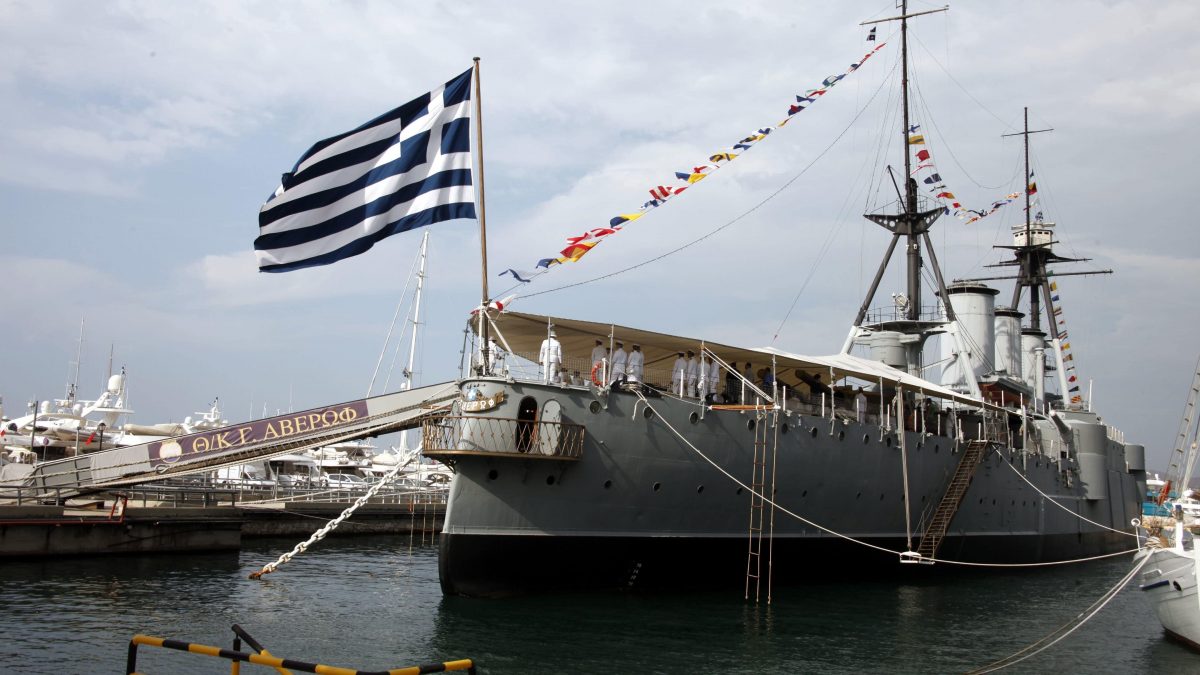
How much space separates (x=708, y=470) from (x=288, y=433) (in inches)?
362

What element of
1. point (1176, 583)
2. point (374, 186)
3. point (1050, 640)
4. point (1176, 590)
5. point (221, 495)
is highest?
point (374, 186)

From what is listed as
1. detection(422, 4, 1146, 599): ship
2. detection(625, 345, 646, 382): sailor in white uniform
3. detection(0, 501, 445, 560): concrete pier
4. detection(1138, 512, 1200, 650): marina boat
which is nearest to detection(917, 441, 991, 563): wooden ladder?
detection(422, 4, 1146, 599): ship

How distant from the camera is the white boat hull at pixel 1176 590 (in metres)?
16.9

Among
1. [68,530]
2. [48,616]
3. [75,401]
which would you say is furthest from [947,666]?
[75,401]

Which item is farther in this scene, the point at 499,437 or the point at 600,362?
the point at 600,362

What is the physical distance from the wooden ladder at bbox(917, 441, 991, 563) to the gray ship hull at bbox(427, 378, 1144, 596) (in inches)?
18.0

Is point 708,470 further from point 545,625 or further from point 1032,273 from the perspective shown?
point 1032,273

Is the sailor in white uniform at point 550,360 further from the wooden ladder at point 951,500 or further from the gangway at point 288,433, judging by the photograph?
the wooden ladder at point 951,500

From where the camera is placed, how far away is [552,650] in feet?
51.4

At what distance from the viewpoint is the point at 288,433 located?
2108 centimetres

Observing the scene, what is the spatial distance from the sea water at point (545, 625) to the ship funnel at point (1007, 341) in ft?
63.4

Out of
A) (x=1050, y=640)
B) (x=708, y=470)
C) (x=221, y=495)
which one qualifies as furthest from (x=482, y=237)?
(x=221, y=495)

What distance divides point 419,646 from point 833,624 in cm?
822

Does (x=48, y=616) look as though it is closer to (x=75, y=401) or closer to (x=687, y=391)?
(x=687, y=391)
